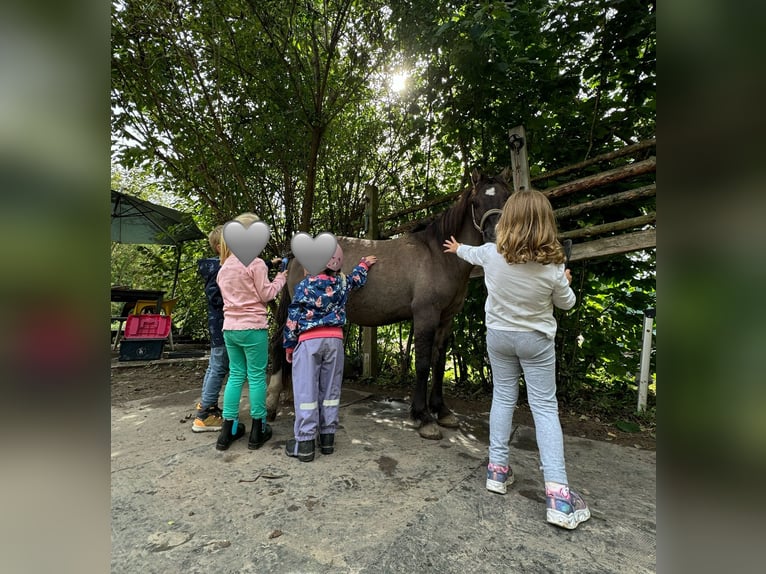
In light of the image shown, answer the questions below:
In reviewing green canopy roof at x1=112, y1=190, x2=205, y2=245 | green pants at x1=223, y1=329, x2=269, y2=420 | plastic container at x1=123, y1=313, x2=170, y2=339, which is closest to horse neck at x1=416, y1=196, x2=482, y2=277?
green pants at x1=223, y1=329, x2=269, y2=420

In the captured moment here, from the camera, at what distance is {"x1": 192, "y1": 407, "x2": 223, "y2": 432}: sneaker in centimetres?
279

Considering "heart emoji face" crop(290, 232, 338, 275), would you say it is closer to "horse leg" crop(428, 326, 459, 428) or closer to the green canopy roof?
"horse leg" crop(428, 326, 459, 428)

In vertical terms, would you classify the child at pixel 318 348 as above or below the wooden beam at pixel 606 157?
below

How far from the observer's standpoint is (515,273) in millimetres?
1915

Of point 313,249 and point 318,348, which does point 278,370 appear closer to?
point 318,348

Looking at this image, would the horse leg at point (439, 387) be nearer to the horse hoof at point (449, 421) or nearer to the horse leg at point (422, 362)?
the horse hoof at point (449, 421)

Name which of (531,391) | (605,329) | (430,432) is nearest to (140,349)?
(430,432)

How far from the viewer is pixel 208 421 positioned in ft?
9.29

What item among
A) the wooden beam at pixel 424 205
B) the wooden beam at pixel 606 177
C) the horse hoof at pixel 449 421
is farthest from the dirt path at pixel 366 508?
the wooden beam at pixel 424 205

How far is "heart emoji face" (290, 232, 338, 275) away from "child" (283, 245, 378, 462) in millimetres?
158

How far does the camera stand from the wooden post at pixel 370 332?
447cm

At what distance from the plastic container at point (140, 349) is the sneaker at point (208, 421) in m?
3.49

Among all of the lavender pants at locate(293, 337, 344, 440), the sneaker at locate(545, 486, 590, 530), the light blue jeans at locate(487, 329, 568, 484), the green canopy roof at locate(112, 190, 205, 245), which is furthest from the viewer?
the green canopy roof at locate(112, 190, 205, 245)
